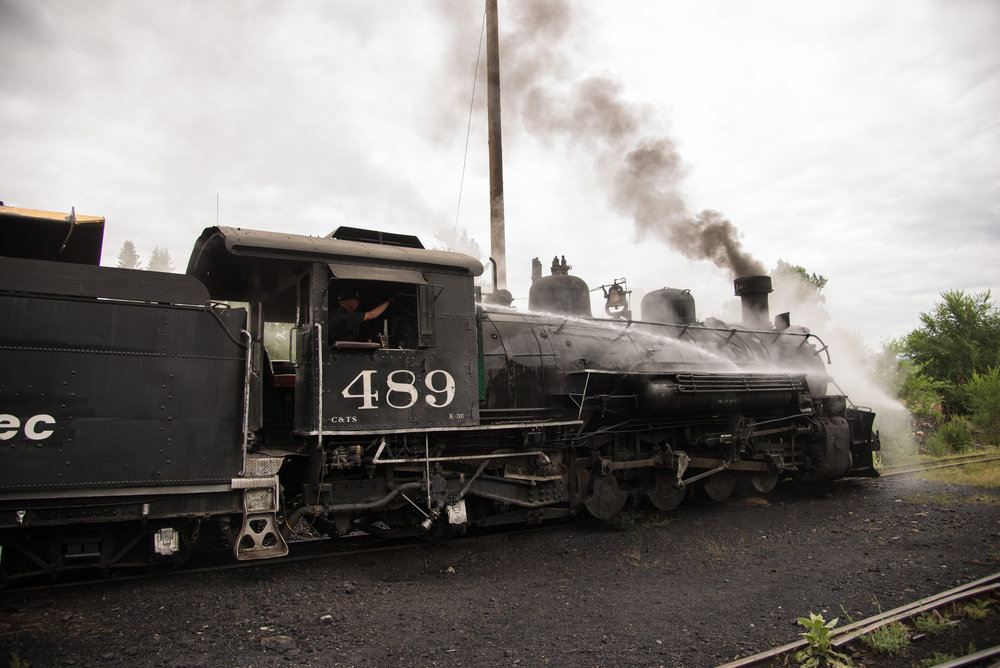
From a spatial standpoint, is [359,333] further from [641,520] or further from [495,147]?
[495,147]

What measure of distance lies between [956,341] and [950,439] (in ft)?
33.3

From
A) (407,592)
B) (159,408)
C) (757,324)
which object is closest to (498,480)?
(407,592)

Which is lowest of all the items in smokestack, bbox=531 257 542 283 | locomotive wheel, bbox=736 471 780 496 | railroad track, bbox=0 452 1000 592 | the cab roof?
railroad track, bbox=0 452 1000 592

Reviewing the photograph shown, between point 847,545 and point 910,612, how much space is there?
2.31 metres

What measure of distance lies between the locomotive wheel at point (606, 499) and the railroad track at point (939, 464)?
7495 millimetres

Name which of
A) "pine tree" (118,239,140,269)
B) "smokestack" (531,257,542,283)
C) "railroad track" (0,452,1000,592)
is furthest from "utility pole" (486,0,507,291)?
"pine tree" (118,239,140,269)

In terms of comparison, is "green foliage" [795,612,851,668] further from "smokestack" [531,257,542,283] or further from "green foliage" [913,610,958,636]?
"smokestack" [531,257,542,283]

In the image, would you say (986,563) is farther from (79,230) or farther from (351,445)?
(79,230)

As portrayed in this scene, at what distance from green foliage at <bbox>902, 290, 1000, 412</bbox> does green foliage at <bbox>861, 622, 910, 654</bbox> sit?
21.8 m

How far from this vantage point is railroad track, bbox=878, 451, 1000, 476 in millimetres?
12211

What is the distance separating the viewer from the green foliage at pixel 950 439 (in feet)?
50.6

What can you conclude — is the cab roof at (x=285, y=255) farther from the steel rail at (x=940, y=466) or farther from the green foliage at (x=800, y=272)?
the green foliage at (x=800, y=272)

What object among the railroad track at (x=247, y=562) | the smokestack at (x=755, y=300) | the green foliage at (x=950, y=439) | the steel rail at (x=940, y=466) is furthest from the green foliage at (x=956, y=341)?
→ the railroad track at (x=247, y=562)

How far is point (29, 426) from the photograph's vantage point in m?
4.19
